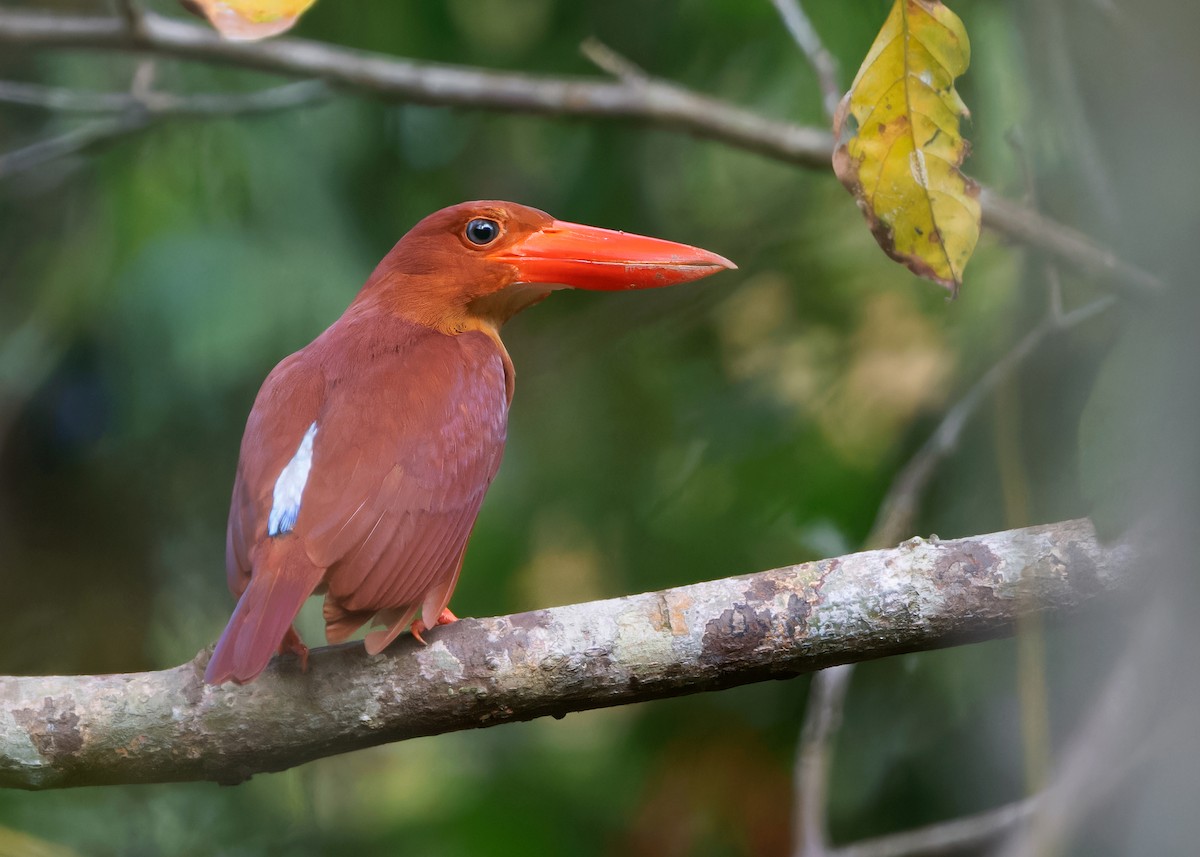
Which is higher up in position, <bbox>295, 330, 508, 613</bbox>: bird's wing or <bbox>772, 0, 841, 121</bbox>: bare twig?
<bbox>772, 0, 841, 121</bbox>: bare twig

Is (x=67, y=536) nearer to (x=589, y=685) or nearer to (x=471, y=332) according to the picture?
(x=471, y=332)

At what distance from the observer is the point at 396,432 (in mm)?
2000

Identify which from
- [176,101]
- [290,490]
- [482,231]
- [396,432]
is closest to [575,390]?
[482,231]

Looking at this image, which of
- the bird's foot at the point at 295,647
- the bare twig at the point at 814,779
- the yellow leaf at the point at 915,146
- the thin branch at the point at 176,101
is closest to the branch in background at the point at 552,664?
the bird's foot at the point at 295,647

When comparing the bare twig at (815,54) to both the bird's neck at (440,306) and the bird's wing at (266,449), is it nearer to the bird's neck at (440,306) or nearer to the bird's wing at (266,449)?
the bird's neck at (440,306)

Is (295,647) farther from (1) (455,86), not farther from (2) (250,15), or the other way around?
(1) (455,86)

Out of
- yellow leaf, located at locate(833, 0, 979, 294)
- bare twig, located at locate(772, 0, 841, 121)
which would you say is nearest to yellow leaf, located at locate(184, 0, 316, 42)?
yellow leaf, located at locate(833, 0, 979, 294)

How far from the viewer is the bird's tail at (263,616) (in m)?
1.61

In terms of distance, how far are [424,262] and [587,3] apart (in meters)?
1.76

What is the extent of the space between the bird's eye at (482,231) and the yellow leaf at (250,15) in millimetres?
867

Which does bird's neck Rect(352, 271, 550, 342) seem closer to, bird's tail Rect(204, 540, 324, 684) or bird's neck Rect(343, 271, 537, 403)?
bird's neck Rect(343, 271, 537, 403)

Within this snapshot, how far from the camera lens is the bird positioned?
5.95ft

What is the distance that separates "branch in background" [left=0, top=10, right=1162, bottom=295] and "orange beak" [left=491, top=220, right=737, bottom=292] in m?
0.92

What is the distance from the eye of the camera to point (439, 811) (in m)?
3.03
